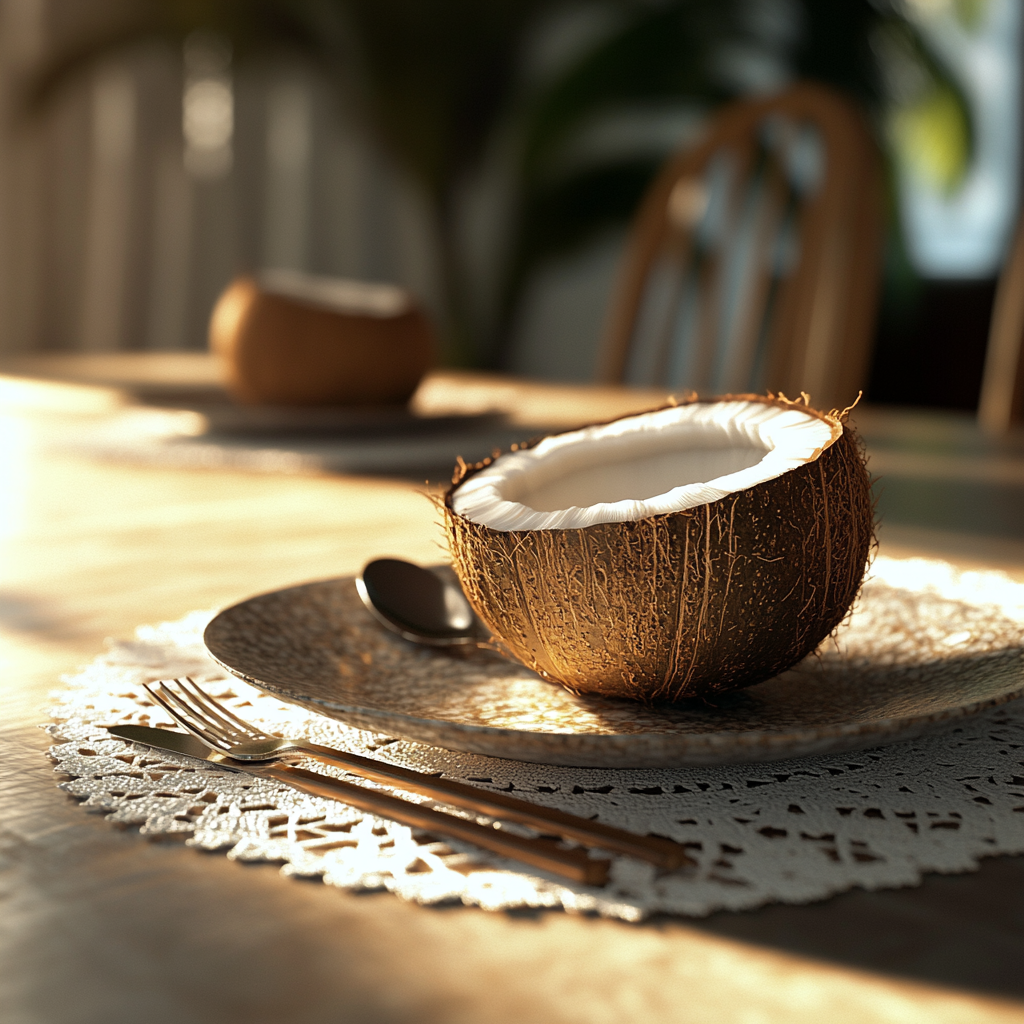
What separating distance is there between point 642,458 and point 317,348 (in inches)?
21.4

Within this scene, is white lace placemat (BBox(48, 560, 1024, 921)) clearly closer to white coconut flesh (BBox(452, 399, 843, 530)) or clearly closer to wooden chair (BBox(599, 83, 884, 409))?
white coconut flesh (BBox(452, 399, 843, 530))

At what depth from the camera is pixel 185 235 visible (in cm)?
315

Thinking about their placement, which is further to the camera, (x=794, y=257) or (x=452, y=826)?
(x=794, y=257)

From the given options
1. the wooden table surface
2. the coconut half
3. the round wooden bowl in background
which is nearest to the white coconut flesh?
the coconut half

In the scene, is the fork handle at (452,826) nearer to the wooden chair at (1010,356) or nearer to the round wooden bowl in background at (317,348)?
the round wooden bowl in background at (317,348)

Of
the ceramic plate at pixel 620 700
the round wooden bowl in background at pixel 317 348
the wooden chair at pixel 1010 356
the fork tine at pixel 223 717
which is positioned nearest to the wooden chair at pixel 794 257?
the wooden chair at pixel 1010 356

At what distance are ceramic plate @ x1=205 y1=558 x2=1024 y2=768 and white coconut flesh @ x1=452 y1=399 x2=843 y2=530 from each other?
0.05 meters

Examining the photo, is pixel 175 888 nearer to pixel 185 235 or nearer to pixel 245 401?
pixel 245 401

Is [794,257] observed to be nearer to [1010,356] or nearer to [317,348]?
[1010,356]

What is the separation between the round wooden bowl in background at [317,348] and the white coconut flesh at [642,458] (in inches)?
20.9

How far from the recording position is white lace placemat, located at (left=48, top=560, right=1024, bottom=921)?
0.24 m

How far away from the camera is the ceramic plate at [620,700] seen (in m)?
0.26

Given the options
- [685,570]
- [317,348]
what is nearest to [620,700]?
[685,570]

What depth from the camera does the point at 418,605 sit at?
412 mm
